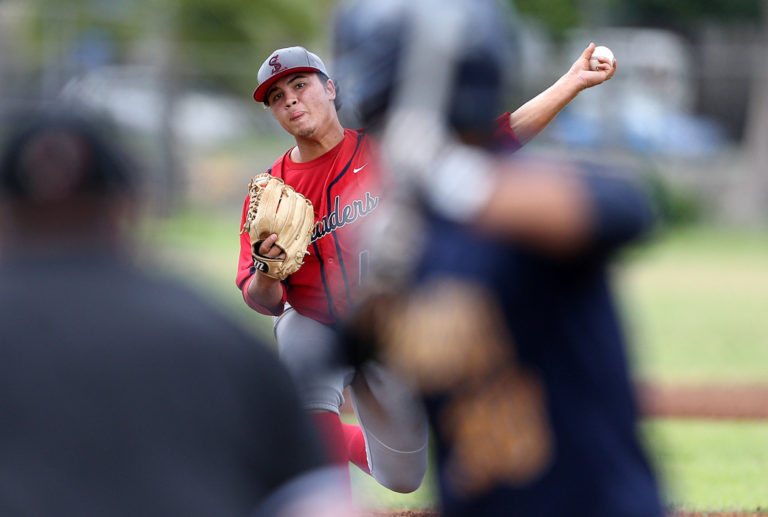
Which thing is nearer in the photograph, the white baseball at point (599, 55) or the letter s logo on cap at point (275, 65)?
the white baseball at point (599, 55)

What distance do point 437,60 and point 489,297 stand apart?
0.49 meters

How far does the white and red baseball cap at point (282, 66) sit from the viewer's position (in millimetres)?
4691

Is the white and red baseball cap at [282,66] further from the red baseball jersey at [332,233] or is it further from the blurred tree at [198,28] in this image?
the blurred tree at [198,28]

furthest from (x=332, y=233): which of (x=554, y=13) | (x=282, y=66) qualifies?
(x=554, y=13)

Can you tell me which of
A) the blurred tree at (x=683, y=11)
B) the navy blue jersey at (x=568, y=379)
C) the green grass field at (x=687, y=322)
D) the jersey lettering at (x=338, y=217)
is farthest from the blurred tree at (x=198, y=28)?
the navy blue jersey at (x=568, y=379)

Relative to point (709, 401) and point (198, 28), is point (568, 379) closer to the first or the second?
point (709, 401)

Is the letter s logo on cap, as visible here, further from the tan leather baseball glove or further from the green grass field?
the green grass field

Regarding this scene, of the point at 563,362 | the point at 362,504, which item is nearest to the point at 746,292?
the point at 362,504

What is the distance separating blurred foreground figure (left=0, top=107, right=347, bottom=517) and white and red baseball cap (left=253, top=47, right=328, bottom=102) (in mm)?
2679

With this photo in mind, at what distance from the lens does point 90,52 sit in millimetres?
36656

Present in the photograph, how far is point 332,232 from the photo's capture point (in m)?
4.68

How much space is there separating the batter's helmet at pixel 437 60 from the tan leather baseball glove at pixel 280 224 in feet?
6.73

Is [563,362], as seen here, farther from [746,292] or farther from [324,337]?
[746,292]

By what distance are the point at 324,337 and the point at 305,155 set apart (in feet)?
2.76
